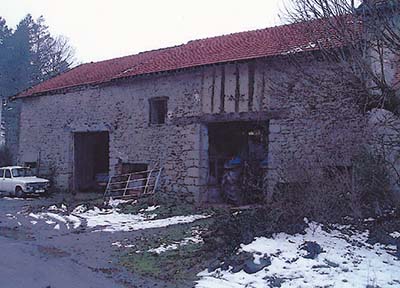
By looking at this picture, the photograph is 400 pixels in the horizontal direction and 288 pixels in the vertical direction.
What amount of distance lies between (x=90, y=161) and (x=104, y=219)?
9.25 metres

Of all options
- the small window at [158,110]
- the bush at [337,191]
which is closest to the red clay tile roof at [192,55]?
the small window at [158,110]

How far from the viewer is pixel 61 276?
286 inches

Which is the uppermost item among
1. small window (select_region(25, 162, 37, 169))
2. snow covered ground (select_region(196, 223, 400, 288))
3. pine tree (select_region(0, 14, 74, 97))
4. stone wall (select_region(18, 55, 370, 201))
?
pine tree (select_region(0, 14, 74, 97))

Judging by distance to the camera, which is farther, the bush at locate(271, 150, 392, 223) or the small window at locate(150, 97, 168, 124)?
the small window at locate(150, 97, 168, 124)

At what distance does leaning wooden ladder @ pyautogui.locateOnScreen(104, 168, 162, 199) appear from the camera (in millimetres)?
16984

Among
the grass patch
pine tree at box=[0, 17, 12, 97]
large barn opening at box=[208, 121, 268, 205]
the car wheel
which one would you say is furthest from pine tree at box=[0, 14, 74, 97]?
the grass patch

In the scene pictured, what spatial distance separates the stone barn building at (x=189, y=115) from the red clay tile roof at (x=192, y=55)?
0.07 m

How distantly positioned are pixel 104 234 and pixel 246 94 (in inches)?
262

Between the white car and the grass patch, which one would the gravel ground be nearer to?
the grass patch

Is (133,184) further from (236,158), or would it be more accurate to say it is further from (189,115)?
(236,158)

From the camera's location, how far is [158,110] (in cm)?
1802

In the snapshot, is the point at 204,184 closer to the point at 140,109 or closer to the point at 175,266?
the point at 140,109

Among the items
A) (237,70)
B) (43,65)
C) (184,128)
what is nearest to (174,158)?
(184,128)

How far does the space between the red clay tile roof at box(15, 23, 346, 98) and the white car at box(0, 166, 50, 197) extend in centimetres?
417
